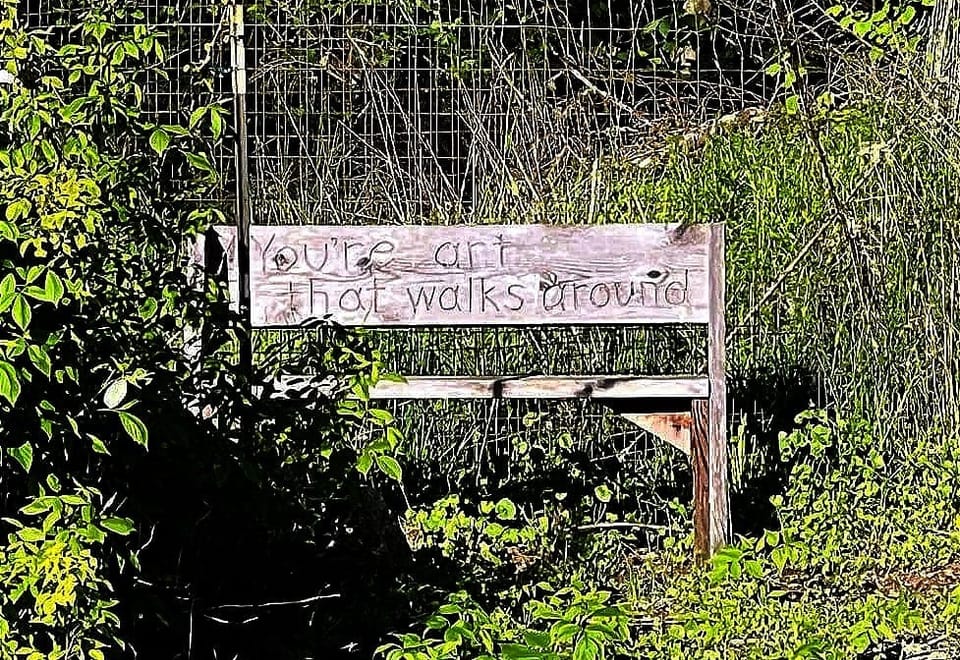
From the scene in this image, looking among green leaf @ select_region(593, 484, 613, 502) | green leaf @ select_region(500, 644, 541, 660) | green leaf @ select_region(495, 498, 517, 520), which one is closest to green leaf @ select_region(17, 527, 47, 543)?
green leaf @ select_region(500, 644, 541, 660)

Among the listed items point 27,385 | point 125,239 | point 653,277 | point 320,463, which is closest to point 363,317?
point 653,277

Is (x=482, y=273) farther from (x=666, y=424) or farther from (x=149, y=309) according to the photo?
(x=149, y=309)

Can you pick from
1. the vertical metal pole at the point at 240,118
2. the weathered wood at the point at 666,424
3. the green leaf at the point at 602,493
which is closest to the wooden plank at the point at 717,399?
the weathered wood at the point at 666,424

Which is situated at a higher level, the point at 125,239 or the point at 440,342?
the point at 125,239

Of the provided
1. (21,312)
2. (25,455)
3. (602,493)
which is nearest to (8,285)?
(21,312)

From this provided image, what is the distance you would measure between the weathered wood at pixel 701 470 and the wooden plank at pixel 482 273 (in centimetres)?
30

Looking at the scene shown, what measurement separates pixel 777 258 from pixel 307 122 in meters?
1.84

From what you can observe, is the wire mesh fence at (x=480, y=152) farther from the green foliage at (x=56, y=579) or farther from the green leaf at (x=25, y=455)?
the green leaf at (x=25, y=455)

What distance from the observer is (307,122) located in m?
5.38

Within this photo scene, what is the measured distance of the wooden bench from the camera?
407 centimetres

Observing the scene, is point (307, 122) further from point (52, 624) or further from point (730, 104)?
point (52, 624)

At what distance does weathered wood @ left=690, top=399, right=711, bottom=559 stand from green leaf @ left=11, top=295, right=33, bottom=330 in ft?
9.03

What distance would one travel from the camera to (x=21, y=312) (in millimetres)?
1685

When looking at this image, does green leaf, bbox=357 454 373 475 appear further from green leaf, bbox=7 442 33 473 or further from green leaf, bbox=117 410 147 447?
green leaf, bbox=7 442 33 473
